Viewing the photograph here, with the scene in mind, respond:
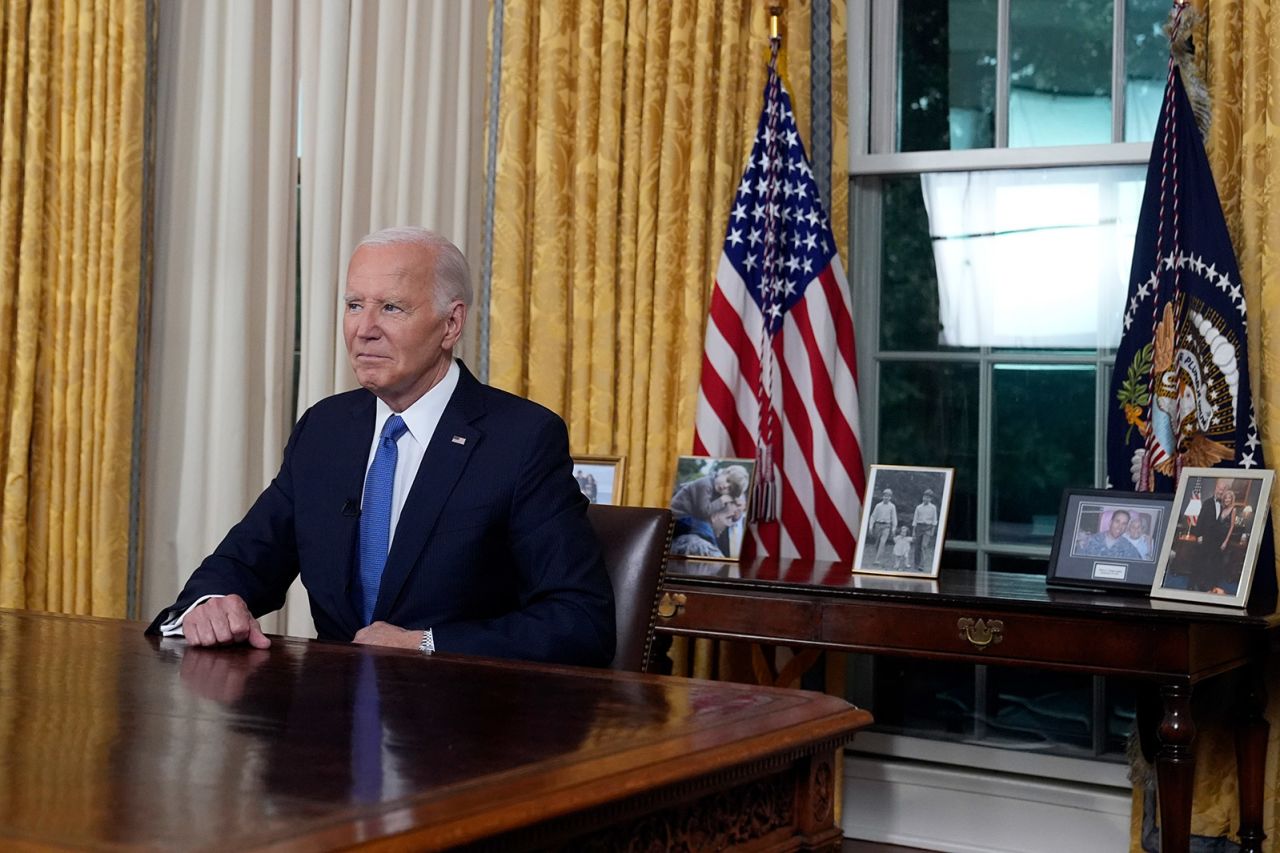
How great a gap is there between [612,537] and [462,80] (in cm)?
259

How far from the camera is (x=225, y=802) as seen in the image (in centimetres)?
114

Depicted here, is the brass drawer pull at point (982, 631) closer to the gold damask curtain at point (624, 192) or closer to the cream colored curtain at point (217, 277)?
the gold damask curtain at point (624, 192)

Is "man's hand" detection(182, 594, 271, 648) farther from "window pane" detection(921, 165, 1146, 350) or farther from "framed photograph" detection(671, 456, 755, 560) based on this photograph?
"window pane" detection(921, 165, 1146, 350)

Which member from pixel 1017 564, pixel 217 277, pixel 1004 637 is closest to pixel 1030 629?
pixel 1004 637

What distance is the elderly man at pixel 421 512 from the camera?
7.90 feet

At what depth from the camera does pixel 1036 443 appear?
4355 millimetres

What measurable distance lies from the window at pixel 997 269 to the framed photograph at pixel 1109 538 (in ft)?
2.07

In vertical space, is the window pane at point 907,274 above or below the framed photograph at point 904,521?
above

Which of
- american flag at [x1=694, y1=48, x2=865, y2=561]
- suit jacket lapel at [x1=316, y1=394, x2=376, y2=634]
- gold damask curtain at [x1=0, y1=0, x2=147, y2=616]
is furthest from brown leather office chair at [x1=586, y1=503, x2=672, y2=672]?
gold damask curtain at [x1=0, y1=0, x2=147, y2=616]

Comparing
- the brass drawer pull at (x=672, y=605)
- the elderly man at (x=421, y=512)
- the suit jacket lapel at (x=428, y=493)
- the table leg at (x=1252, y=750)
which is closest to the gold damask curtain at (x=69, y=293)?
the brass drawer pull at (x=672, y=605)

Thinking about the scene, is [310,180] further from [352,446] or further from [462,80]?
[352,446]

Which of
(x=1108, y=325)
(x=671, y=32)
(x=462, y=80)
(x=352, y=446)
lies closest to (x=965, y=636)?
(x=1108, y=325)

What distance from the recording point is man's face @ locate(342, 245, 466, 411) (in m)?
2.62

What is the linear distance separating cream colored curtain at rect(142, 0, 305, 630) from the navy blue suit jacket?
234cm
